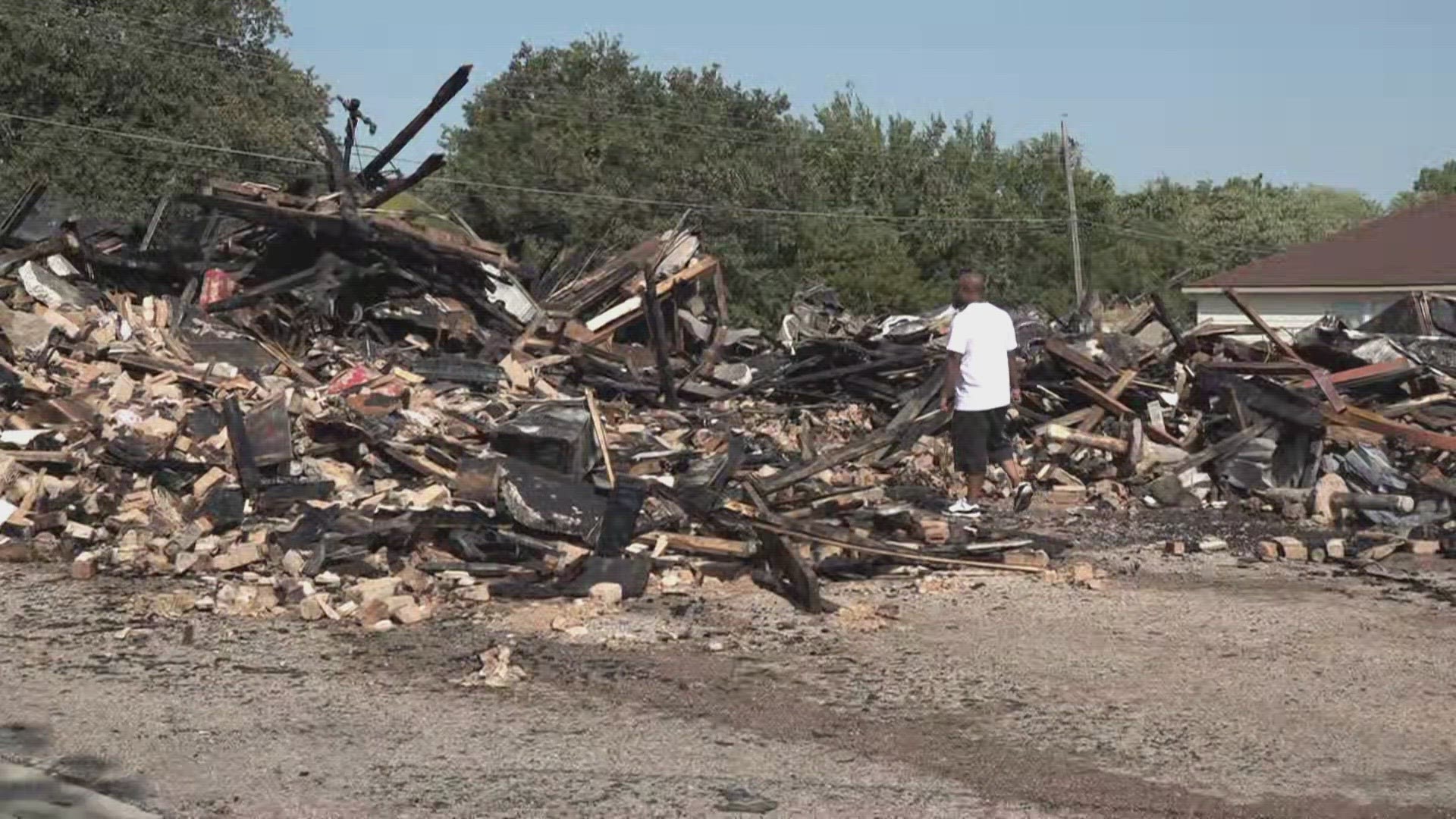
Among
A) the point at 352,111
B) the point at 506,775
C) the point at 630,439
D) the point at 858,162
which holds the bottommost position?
the point at 506,775

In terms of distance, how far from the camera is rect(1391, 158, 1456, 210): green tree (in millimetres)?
77750

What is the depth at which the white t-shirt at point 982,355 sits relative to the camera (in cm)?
964

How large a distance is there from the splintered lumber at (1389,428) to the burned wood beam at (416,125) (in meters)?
8.38

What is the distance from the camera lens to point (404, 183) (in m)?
15.2

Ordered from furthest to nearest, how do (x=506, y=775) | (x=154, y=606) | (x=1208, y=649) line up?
(x=154, y=606), (x=1208, y=649), (x=506, y=775)

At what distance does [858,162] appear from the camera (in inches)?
2340

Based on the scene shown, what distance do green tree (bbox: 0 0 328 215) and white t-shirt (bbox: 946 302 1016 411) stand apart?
99.7ft

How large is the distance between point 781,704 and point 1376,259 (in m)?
31.3

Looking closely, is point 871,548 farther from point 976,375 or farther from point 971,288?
point 971,288

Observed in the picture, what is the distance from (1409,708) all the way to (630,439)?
21.5ft

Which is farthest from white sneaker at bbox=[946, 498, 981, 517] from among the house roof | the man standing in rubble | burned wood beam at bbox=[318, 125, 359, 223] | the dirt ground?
the house roof

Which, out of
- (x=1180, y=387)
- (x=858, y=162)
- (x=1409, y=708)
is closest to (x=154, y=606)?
(x=1409, y=708)

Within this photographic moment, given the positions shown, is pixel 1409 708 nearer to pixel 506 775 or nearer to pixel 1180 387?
pixel 506 775

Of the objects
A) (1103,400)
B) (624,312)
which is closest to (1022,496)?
(1103,400)
